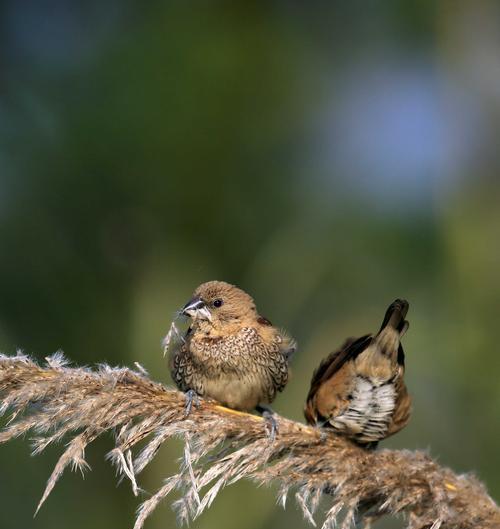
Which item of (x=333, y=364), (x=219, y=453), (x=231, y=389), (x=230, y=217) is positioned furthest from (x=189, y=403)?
(x=230, y=217)

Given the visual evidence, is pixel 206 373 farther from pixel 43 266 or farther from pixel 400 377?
pixel 43 266

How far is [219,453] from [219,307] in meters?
1.01

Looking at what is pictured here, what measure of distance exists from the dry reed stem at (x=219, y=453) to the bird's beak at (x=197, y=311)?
852 millimetres

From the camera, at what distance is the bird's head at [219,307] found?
3.21 metres

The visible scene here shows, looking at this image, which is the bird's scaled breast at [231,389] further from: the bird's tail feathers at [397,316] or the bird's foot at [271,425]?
the bird's foot at [271,425]

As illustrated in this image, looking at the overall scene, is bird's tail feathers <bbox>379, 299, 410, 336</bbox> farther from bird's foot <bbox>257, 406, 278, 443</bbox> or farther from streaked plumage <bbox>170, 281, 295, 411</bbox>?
bird's foot <bbox>257, 406, 278, 443</bbox>

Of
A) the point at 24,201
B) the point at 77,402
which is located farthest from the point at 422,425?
the point at 77,402

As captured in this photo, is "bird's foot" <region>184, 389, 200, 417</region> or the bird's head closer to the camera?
"bird's foot" <region>184, 389, 200, 417</region>

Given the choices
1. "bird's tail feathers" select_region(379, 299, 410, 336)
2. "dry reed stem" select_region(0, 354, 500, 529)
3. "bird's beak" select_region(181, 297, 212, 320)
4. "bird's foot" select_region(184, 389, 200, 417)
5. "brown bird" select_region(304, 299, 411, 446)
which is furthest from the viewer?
"bird's beak" select_region(181, 297, 212, 320)

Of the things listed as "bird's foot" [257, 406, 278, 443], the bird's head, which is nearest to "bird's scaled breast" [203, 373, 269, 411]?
the bird's head

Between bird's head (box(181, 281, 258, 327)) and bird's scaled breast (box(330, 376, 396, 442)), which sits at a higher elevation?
bird's head (box(181, 281, 258, 327))

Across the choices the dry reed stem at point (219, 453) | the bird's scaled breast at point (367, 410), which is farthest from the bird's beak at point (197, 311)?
the dry reed stem at point (219, 453)

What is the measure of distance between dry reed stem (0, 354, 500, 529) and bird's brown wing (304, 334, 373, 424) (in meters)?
0.59

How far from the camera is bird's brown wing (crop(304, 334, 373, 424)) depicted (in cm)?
304
